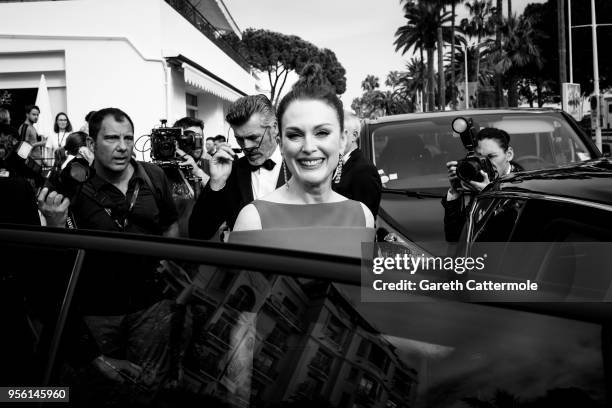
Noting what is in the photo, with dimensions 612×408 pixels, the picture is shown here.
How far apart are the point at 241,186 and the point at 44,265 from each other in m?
2.27

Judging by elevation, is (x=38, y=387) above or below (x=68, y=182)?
below

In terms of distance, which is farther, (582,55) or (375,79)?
(375,79)

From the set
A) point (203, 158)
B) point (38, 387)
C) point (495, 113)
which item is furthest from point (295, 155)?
point (203, 158)

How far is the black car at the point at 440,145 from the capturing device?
608cm

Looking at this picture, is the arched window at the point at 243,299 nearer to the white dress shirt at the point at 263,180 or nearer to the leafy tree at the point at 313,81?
the leafy tree at the point at 313,81

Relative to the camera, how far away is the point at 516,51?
203 feet

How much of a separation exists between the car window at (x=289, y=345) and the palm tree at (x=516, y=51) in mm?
59685

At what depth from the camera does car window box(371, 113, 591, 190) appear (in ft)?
20.2

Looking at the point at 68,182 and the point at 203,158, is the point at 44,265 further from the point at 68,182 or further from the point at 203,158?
the point at 203,158

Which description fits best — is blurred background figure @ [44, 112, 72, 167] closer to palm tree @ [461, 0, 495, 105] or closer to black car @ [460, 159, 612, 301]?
black car @ [460, 159, 612, 301]

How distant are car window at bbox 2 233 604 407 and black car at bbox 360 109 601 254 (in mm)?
4136

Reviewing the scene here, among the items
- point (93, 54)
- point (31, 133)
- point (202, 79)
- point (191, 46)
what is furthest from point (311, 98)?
point (191, 46)

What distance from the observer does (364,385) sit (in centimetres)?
151

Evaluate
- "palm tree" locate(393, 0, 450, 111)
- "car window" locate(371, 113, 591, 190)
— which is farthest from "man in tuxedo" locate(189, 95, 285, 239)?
"palm tree" locate(393, 0, 450, 111)
